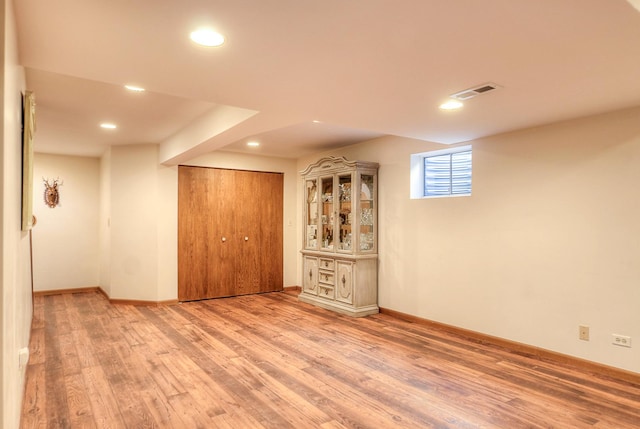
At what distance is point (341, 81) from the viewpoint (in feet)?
7.98

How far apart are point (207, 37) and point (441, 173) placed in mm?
3646

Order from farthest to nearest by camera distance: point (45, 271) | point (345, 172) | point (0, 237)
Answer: point (45, 271) < point (345, 172) < point (0, 237)

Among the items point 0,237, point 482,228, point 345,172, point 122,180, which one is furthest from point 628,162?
point 122,180

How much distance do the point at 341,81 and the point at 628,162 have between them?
254 cm

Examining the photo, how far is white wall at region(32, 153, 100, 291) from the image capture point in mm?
6574

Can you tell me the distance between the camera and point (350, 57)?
2.06 metres

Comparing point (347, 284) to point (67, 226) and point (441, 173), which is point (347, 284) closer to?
point (441, 173)

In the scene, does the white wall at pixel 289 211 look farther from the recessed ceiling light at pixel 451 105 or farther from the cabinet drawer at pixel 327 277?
the recessed ceiling light at pixel 451 105

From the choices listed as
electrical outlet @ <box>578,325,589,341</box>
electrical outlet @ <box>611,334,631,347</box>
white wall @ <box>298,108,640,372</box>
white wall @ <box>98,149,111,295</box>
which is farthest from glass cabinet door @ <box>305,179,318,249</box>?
electrical outlet @ <box>611,334,631,347</box>

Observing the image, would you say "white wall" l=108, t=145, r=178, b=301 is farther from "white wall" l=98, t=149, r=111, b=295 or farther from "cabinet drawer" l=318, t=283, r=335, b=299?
"cabinet drawer" l=318, t=283, r=335, b=299

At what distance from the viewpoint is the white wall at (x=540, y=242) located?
3.17 meters

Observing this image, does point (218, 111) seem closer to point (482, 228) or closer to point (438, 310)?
point (482, 228)

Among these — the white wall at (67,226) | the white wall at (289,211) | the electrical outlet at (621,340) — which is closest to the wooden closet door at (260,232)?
the white wall at (289,211)

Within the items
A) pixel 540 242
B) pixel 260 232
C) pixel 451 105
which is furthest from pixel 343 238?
pixel 451 105
